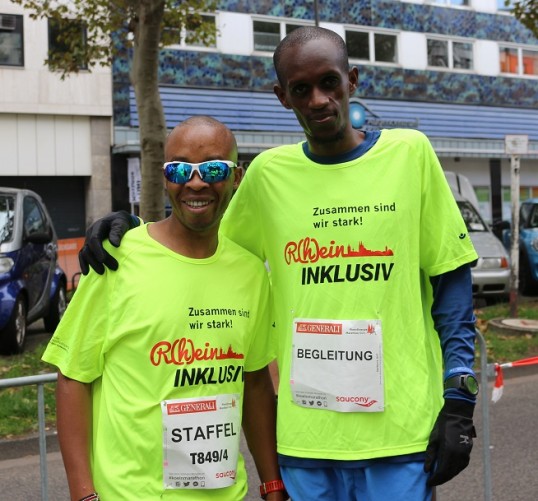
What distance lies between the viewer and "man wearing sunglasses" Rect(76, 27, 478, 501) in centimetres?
218

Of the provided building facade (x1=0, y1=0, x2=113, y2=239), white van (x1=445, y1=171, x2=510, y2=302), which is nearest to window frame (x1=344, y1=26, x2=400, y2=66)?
building facade (x1=0, y1=0, x2=113, y2=239)

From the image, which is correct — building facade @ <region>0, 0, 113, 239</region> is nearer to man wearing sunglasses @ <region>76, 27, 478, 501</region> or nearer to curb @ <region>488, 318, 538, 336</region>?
curb @ <region>488, 318, 538, 336</region>

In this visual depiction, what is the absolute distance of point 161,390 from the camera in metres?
2.19

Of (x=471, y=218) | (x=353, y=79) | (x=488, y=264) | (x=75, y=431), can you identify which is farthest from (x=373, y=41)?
(x=75, y=431)

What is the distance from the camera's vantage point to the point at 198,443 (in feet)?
7.27

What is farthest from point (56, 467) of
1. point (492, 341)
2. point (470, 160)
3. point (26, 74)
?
point (470, 160)

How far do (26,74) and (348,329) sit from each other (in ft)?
69.7

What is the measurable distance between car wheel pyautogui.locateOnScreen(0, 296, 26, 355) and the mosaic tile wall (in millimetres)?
13677

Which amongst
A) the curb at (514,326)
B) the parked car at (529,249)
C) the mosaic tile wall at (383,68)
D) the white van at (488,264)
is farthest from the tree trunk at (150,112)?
the mosaic tile wall at (383,68)

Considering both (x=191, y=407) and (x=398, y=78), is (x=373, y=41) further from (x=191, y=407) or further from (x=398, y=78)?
(x=191, y=407)

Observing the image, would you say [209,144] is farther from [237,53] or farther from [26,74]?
[237,53]

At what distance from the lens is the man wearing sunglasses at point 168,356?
Result: 217 centimetres

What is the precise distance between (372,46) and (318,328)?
85.2 feet

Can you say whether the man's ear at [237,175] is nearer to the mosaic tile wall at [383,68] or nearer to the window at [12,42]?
the mosaic tile wall at [383,68]
